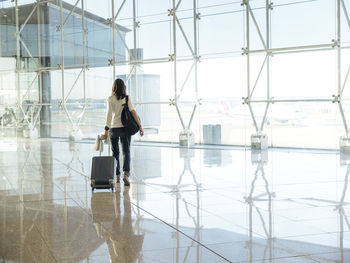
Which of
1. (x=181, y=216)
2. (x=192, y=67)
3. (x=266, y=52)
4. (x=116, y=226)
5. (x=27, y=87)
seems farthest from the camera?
(x=27, y=87)

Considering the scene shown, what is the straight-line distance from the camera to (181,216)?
5160 mm

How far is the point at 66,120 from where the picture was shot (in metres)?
19.9

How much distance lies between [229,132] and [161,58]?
324cm

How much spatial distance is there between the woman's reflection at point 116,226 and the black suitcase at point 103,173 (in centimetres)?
24

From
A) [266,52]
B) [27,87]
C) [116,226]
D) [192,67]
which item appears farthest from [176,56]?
[116,226]

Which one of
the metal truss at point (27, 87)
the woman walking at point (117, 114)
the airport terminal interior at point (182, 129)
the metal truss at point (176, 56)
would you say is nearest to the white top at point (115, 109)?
the woman walking at point (117, 114)

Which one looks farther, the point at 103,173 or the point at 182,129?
the point at 182,129

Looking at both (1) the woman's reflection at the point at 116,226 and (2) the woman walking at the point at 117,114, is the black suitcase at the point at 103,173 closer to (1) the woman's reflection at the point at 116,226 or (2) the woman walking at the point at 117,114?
(1) the woman's reflection at the point at 116,226

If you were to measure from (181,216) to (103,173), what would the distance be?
6.66 ft

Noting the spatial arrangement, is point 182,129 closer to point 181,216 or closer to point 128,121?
point 128,121

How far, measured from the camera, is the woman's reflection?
3885mm

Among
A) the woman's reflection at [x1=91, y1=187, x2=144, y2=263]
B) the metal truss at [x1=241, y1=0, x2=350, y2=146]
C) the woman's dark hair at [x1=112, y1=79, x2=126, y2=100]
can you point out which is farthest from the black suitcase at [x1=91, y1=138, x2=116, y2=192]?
the metal truss at [x1=241, y1=0, x2=350, y2=146]

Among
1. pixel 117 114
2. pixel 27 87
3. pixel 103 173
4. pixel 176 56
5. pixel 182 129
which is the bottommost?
pixel 103 173

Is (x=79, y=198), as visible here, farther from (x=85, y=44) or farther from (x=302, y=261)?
(x=85, y=44)
